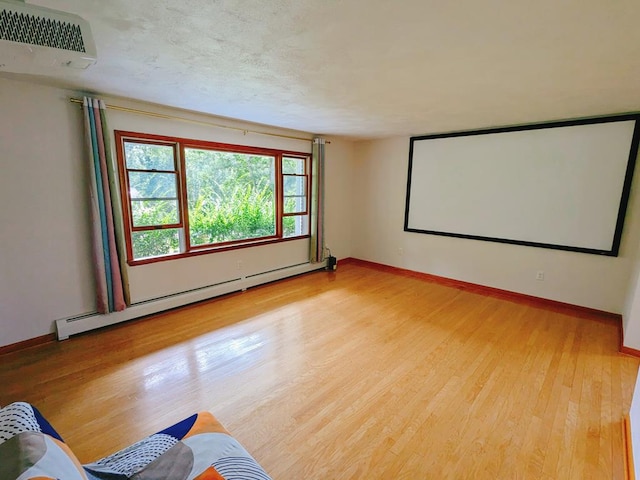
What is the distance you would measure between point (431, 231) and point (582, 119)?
2.23 metres

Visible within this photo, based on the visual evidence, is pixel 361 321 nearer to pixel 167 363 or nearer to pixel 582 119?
pixel 167 363

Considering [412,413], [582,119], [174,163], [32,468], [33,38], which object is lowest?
[412,413]

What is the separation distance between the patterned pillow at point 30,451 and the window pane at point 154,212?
2.59m

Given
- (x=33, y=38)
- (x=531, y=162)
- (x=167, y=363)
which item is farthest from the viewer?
(x=531, y=162)

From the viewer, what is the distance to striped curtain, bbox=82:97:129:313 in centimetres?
274

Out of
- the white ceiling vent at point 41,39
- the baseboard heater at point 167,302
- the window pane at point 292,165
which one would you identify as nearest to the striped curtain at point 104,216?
the baseboard heater at point 167,302

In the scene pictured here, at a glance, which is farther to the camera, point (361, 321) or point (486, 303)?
point (486, 303)

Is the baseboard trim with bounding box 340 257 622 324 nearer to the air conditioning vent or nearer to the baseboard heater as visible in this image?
the baseboard heater

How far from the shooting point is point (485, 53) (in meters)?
1.78

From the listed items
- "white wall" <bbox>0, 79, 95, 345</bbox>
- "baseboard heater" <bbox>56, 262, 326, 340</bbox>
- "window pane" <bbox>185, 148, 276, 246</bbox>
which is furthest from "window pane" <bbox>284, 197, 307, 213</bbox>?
"white wall" <bbox>0, 79, 95, 345</bbox>

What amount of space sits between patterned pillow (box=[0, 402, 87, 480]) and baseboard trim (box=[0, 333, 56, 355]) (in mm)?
2391

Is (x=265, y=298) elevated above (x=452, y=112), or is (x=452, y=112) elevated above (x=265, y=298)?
(x=452, y=112)

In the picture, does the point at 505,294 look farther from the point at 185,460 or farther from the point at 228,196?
the point at 185,460

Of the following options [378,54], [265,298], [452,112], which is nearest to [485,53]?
[378,54]
